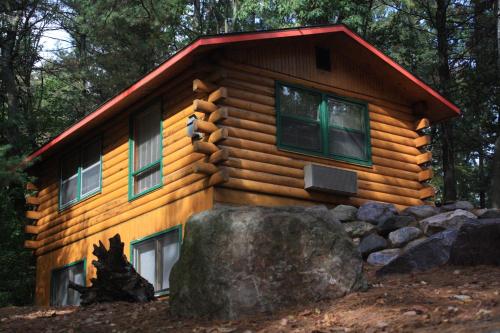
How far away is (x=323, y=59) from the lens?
14.5m

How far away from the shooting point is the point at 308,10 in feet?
81.5

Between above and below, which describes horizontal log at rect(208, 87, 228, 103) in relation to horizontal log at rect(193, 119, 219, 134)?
above

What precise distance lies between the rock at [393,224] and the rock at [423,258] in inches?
113

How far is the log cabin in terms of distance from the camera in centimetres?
1240

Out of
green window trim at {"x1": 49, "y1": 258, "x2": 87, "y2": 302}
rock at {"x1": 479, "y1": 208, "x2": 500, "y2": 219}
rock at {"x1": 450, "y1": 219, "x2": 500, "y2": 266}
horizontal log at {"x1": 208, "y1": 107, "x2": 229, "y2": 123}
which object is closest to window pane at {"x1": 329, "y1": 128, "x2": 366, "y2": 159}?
rock at {"x1": 479, "y1": 208, "x2": 500, "y2": 219}

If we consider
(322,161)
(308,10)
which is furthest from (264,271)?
(308,10)

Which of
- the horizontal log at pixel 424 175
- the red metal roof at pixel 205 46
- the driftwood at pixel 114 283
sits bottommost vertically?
the driftwood at pixel 114 283

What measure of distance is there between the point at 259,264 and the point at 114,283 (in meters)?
3.41

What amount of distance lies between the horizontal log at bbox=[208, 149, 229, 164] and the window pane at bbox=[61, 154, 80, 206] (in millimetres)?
6198

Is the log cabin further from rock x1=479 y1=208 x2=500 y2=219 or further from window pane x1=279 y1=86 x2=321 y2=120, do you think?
rock x1=479 y1=208 x2=500 y2=219

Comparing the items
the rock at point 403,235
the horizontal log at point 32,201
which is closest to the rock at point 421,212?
the rock at point 403,235

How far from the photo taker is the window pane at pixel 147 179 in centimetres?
1393

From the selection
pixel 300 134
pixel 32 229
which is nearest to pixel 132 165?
pixel 300 134

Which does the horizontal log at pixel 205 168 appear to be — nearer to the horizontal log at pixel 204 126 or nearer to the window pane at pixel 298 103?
the horizontal log at pixel 204 126
